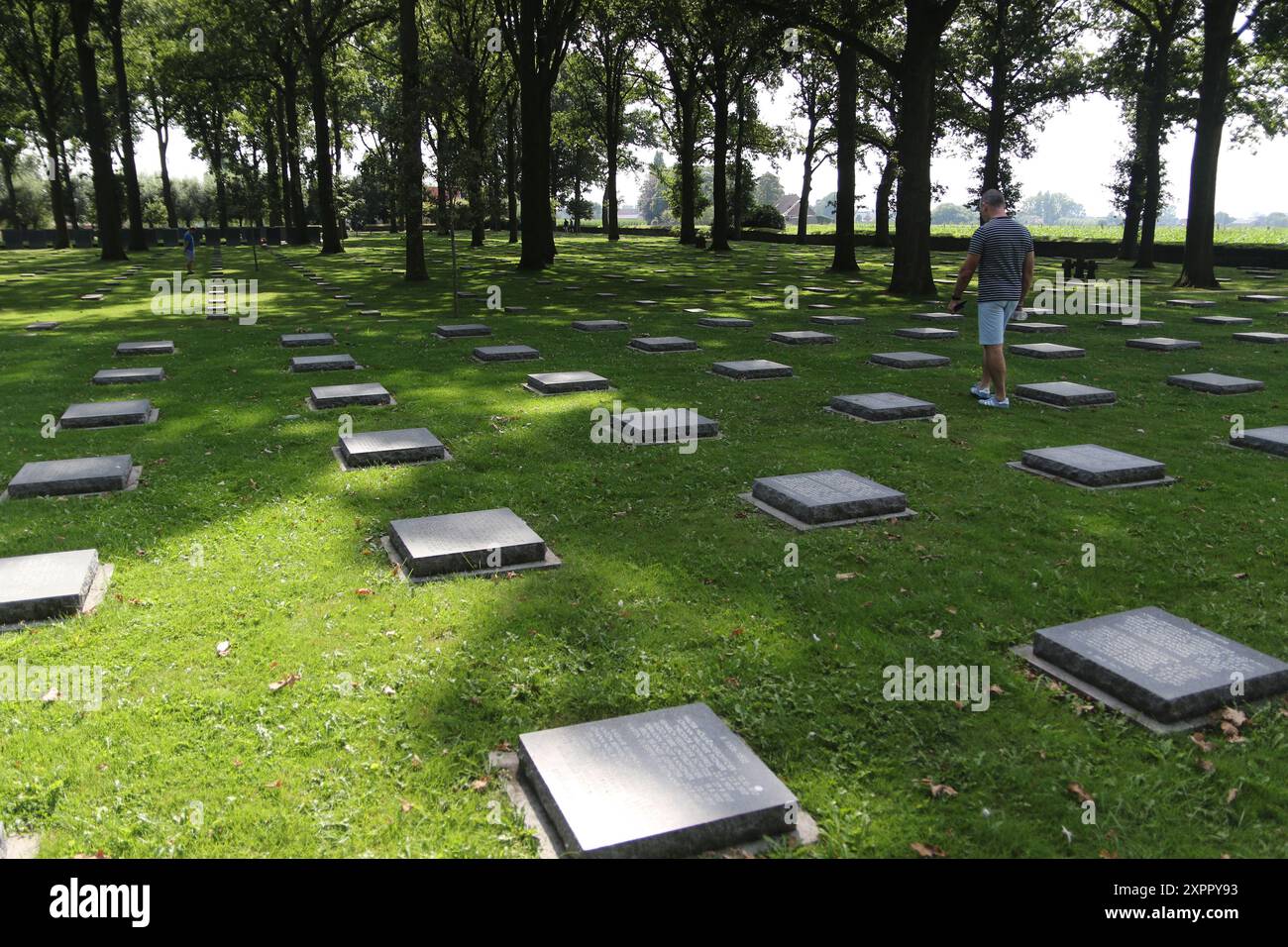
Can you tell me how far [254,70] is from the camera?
40031 millimetres

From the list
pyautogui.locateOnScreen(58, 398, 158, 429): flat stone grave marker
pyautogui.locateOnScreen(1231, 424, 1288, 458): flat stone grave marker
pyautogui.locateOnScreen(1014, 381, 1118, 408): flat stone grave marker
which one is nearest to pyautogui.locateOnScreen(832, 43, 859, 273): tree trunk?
pyautogui.locateOnScreen(1014, 381, 1118, 408): flat stone grave marker

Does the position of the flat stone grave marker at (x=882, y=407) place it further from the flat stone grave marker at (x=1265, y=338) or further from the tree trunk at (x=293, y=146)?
the tree trunk at (x=293, y=146)

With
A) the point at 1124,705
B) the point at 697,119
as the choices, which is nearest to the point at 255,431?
the point at 1124,705

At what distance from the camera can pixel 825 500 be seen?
6.19m

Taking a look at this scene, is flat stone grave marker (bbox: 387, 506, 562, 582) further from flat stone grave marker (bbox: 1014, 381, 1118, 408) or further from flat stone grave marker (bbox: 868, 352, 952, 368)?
flat stone grave marker (bbox: 868, 352, 952, 368)

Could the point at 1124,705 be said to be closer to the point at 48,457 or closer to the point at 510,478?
the point at 510,478

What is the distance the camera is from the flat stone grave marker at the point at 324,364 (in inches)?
458

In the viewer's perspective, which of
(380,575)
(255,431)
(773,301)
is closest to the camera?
(380,575)

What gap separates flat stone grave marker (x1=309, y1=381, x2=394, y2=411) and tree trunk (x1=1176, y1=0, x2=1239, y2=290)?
2260 cm

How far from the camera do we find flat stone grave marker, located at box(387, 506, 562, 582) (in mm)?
5250

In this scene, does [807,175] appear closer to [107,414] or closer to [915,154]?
[915,154]

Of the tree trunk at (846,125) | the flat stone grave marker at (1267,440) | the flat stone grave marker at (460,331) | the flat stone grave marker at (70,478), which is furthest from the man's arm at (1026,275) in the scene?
the tree trunk at (846,125)

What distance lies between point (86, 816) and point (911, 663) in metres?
3.56
